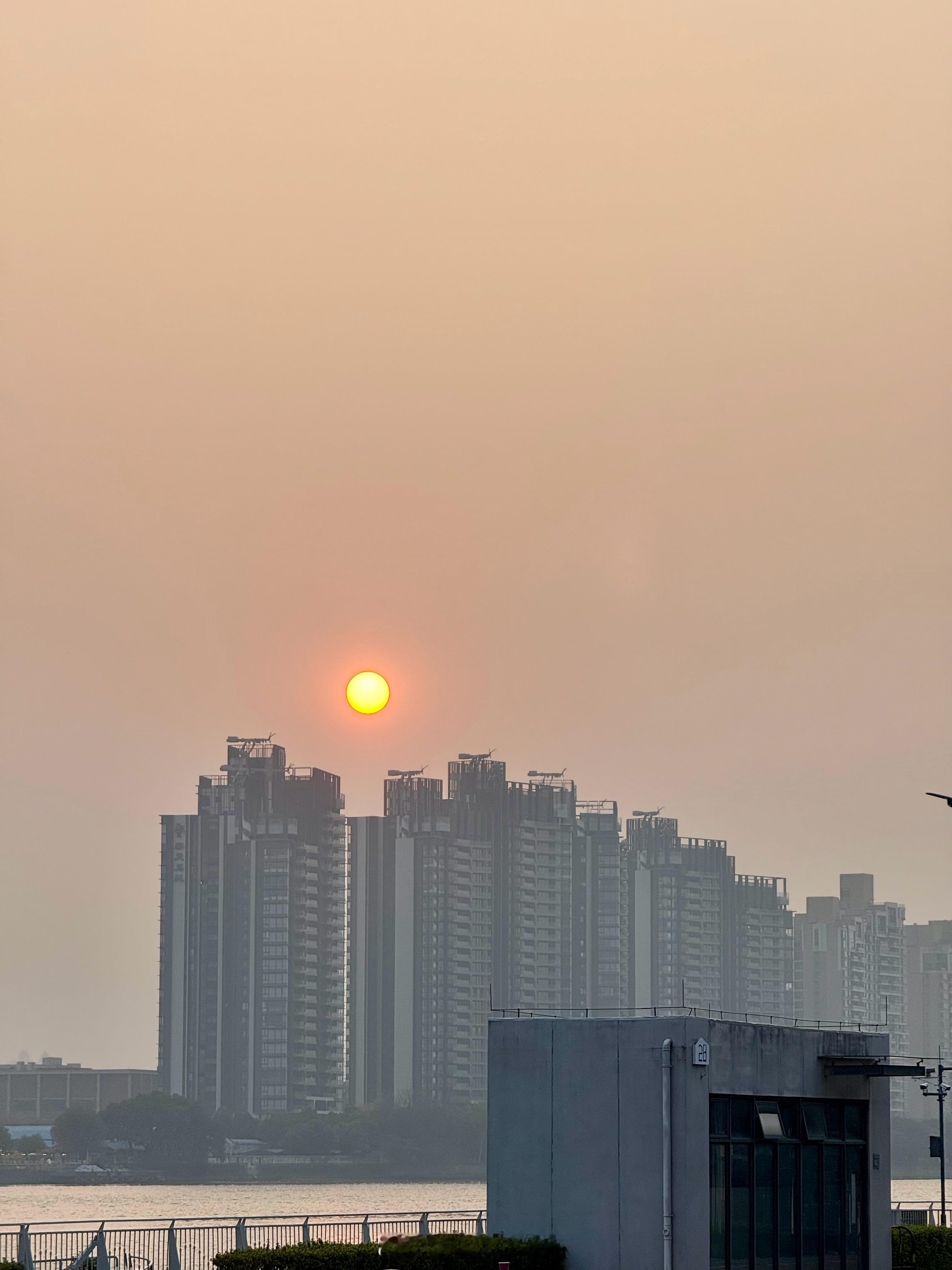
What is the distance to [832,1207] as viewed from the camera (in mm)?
32781

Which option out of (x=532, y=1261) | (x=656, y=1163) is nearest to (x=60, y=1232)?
(x=532, y=1261)

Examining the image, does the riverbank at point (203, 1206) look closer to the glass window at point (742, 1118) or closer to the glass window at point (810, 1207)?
the glass window at point (810, 1207)

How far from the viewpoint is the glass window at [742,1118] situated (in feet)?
101

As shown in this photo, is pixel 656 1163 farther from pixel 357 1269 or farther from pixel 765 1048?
pixel 357 1269

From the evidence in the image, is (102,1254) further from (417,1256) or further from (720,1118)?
(720,1118)

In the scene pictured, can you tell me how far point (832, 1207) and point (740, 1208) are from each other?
3.03 metres

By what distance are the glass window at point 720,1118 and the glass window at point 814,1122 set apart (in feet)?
7.75

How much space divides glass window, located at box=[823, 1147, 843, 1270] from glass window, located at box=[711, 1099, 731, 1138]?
315 centimetres

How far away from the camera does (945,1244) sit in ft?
125

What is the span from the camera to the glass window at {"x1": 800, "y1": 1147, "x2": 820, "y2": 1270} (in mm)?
32000

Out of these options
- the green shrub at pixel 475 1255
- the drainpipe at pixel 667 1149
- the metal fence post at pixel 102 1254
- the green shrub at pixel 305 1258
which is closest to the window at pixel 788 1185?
the drainpipe at pixel 667 1149

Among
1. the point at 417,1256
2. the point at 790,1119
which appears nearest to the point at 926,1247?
the point at 790,1119

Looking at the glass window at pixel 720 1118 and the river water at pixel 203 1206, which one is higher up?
the glass window at pixel 720 1118

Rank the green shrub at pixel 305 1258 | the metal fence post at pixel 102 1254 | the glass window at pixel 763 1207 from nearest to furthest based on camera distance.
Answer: the green shrub at pixel 305 1258
the glass window at pixel 763 1207
the metal fence post at pixel 102 1254
